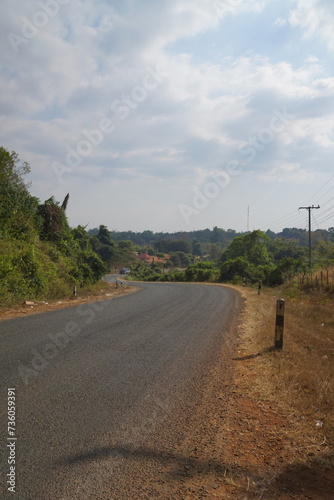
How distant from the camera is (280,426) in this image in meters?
3.90

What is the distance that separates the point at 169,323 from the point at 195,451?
22.4 feet

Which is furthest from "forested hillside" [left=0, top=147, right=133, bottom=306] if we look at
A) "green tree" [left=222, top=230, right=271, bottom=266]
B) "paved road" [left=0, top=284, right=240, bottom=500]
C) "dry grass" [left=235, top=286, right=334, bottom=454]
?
"green tree" [left=222, top=230, right=271, bottom=266]

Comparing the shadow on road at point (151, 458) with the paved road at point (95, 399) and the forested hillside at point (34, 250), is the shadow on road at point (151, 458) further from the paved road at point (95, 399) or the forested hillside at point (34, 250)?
the forested hillside at point (34, 250)

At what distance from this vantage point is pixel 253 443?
3514 millimetres

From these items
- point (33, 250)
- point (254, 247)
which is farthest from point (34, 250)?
point (254, 247)

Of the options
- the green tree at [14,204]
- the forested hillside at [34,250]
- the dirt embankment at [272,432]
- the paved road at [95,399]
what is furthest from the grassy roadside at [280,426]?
the green tree at [14,204]

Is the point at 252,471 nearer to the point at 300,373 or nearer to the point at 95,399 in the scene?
the point at 95,399

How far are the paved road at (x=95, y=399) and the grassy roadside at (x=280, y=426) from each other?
2.10 ft

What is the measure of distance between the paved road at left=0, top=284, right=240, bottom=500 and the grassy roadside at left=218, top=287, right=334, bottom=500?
64cm

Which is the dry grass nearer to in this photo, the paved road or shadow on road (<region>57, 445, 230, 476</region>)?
the paved road

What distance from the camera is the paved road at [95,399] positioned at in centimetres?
280

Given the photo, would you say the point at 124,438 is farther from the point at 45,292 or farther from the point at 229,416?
the point at 45,292

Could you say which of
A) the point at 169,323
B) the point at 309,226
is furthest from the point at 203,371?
the point at 309,226

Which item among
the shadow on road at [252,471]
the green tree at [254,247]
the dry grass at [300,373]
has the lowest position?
the dry grass at [300,373]
